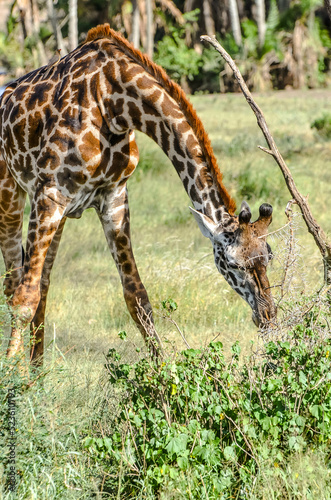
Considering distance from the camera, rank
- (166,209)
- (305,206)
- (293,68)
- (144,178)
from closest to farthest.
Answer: (305,206), (166,209), (144,178), (293,68)

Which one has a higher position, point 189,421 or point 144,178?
point 189,421

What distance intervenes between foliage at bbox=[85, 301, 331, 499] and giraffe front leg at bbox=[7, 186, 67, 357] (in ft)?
3.82

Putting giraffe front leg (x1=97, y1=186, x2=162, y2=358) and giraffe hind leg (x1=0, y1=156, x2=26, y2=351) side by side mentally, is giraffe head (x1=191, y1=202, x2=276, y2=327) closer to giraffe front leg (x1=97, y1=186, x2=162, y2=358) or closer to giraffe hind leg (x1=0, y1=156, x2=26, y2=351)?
giraffe front leg (x1=97, y1=186, x2=162, y2=358)

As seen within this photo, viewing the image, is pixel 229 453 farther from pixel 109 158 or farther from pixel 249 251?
pixel 109 158

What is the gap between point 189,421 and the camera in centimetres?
342

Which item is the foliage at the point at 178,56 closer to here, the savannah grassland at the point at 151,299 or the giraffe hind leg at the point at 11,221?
the savannah grassland at the point at 151,299

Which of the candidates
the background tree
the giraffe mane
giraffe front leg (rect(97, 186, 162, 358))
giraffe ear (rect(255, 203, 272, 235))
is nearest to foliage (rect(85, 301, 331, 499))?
giraffe ear (rect(255, 203, 272, 235))

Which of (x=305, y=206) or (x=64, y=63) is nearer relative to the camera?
(x=305, y=206)

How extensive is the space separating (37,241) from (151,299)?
2230 mm

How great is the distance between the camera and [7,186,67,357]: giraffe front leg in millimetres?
4641

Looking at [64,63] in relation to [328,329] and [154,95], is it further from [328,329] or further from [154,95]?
[328,329]

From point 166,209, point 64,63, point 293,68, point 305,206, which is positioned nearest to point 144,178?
point 166,209

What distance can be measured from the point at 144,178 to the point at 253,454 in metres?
9.49

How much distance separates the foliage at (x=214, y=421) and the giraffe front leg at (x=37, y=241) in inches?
Answer: 45.8
